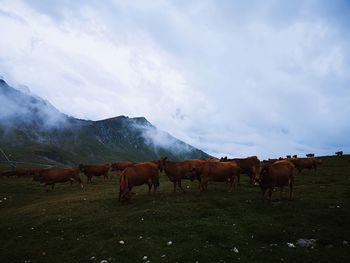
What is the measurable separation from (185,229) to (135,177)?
10.2 meters

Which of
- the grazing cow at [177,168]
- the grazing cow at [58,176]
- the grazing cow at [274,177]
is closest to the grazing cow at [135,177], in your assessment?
the grazing cow at [177,168]

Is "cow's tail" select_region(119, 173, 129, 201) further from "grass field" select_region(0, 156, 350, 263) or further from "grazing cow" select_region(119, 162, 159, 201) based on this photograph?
"grass field" select_region(0, 156, 350, 263)

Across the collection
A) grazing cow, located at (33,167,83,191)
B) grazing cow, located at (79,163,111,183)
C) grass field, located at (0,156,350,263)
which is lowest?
grass field, located at (0,156,350,263)

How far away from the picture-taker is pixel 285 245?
652 inches

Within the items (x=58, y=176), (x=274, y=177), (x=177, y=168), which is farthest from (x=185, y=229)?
(x=58, y=176)

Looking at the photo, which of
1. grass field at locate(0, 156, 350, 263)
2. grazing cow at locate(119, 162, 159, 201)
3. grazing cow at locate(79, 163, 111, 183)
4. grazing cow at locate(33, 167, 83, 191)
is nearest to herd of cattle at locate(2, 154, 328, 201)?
grazing cow at locate(119, 162, 159, 201)

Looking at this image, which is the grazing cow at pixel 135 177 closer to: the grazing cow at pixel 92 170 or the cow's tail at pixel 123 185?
the cow's tail at pixel 123 185

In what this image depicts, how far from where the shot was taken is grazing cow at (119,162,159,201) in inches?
1081

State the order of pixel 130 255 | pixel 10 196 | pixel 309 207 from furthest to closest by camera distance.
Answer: pixel 10 196
pixel 309 207
pixel 130 255

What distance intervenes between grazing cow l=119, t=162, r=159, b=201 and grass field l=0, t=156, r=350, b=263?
105 centimetres

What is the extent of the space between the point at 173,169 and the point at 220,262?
16.3 meters

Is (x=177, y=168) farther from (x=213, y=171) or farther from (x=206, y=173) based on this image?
(x=213, y=171)

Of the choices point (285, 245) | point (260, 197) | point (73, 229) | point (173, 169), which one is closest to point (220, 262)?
point (285, 245)

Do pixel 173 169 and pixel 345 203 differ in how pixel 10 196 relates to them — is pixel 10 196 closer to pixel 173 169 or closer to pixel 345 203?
pixel 173 169
